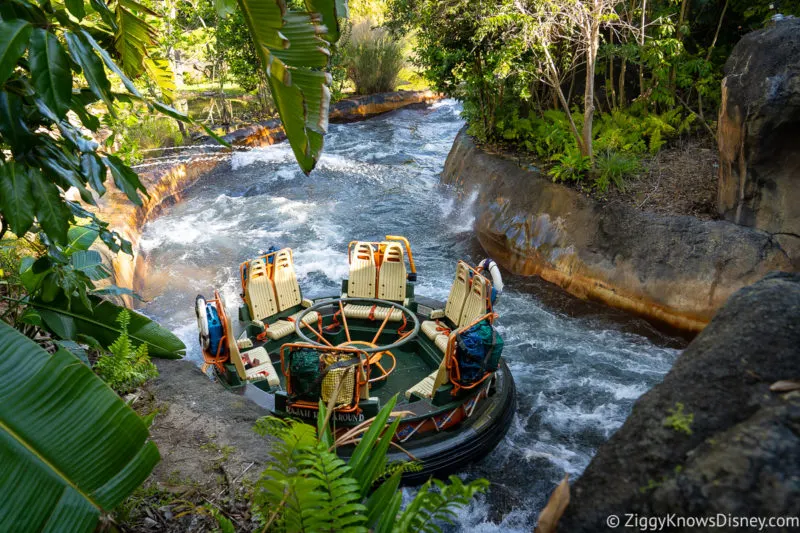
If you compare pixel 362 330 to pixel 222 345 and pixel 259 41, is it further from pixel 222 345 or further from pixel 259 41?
pixel 259 41

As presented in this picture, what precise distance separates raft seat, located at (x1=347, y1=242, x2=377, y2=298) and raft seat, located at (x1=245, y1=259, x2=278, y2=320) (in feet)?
3.59

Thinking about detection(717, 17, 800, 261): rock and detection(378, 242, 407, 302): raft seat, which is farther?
detection(717, 17, 800, 261): rock

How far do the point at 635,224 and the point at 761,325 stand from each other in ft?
28.0

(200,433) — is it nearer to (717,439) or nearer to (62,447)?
(62,447)

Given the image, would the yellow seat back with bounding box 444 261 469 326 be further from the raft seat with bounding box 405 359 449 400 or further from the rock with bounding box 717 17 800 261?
the rock with bounding box 717 17 800 261

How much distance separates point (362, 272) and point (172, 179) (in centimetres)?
1000

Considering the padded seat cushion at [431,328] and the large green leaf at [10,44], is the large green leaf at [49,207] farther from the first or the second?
the padded seat cushion at [431,328]

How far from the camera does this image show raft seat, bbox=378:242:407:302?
7984 millimetres

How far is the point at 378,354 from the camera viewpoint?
22.8ft

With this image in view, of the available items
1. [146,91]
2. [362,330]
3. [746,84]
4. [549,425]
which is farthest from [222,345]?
[146,91]

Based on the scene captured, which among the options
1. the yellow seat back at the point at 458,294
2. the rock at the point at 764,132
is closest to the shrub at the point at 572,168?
the rock at the point at 764,132

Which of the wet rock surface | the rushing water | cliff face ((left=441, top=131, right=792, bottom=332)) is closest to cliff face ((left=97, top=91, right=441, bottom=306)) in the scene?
the rushing water

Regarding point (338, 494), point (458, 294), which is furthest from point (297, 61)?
point (458, 294)

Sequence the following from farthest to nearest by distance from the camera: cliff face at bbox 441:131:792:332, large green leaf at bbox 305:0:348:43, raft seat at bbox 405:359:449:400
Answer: cliff face at bbox 441:131:792:332 < raft seat at bbox 405:359:449:400 < large green leaf at bbox 305:0:348:43
